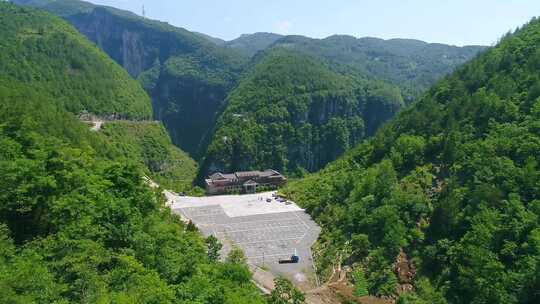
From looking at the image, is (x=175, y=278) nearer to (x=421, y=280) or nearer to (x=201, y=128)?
(x=421, y=280)

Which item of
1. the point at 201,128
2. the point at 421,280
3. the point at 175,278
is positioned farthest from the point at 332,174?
the point at 201,128

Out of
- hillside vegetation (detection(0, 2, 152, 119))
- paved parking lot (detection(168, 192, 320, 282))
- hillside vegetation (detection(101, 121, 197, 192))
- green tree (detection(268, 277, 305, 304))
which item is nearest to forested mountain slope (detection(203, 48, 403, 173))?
hillside vegetation (detection(101, 121, 197, 192))

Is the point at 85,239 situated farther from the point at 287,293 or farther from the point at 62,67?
the point at 62,67

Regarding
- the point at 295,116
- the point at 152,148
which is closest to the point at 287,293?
the point at 152,148

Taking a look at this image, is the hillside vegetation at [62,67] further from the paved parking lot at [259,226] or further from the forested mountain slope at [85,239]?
the forested mountain slope at [85,239]

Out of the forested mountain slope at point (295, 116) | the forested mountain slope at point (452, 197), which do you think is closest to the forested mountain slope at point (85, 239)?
the forested mountain slope at point (452, 197)

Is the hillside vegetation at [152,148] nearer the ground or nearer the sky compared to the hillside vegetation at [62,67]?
nearer the ground
